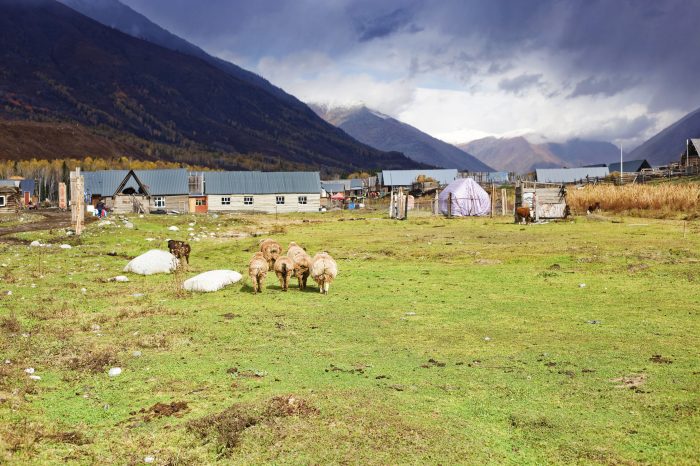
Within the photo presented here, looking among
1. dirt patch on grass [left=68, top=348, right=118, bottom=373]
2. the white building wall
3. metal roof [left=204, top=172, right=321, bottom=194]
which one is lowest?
dirt patch on grass [left=68, top=348, right=118, bottom=373]

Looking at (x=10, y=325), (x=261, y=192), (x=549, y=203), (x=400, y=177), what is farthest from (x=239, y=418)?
(x=400, y=177)

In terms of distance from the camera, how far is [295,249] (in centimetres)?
2055

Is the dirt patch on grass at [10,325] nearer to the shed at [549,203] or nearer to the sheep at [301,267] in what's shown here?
the sheep at [301,267]

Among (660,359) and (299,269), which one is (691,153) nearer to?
(299,269)

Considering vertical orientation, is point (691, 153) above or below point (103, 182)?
above

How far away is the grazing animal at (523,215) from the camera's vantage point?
1885 inches

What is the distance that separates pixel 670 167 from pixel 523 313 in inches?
4093

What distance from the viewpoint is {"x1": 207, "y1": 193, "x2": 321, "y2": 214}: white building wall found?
92.2 m

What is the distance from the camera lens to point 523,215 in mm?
48219

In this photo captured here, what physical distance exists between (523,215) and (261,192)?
5437 centimetres

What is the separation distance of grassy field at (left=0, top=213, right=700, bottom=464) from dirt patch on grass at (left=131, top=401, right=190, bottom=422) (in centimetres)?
3

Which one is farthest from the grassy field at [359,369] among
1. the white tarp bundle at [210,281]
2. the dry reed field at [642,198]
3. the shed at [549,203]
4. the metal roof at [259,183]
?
the metal roof at [259,183]

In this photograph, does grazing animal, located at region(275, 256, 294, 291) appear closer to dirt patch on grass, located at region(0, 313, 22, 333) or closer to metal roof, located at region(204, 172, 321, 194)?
dirt patch on grass, located at region(0, 313, 22, 333)

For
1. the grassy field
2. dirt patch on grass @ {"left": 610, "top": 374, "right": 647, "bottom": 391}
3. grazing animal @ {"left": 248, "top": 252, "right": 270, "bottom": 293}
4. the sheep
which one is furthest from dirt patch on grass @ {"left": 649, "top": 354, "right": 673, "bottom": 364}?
grazing animal @ {"left": 248, "top": 252, "right": 270, "bottom": 293}
